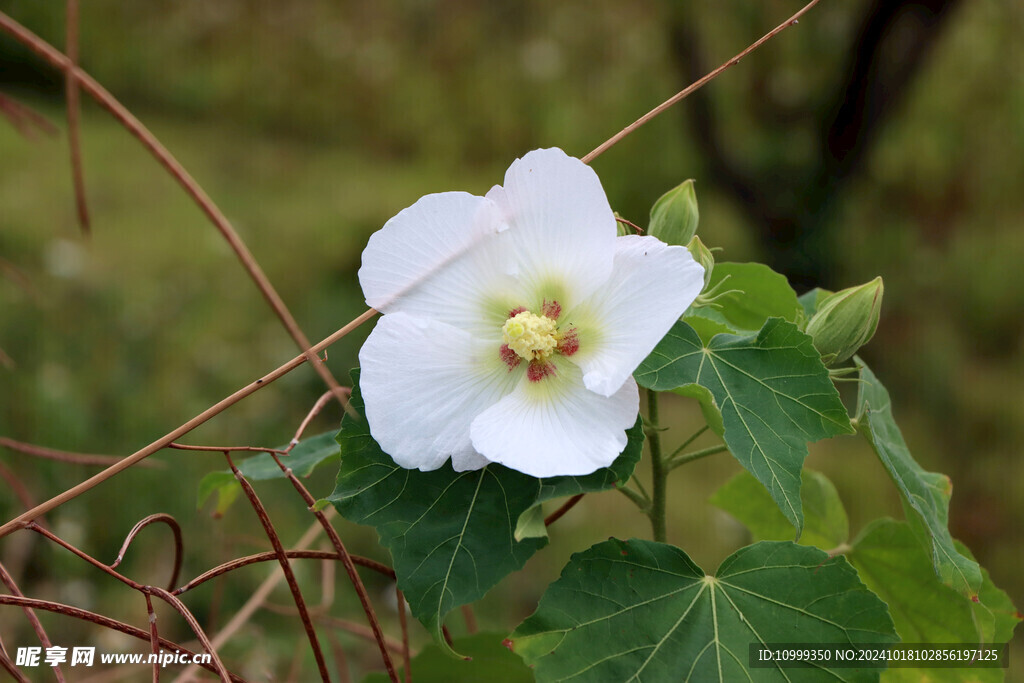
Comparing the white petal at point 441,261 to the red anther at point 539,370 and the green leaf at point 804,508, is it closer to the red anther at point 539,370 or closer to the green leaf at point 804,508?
the red anther at point 539,370

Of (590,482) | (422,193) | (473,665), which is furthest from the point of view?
(422,193)

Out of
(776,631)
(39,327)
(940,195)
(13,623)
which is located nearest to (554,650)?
(776,631)

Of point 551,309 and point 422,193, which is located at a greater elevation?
point 551,309

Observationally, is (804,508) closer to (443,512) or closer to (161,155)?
(443,512)

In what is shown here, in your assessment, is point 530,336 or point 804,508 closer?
point 530,336

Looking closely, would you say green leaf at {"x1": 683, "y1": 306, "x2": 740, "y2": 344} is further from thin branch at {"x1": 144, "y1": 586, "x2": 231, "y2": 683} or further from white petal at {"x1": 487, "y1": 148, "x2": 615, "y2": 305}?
thin branch at {"x1": 144, "y1": 586, "x2": 231, "y2": 683}

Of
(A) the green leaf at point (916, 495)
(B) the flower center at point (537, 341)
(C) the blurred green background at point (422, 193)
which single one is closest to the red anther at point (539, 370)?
(B) the flower center at point (537, 341)

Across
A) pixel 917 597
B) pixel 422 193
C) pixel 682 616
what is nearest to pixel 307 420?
pixel 682 616

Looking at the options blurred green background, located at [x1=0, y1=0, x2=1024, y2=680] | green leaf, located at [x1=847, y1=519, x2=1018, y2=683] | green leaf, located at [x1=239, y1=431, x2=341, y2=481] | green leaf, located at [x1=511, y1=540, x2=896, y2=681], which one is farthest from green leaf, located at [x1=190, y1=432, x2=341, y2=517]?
blurred green background, located at [x1=0, y1=0, x2=1024, y2=680]
